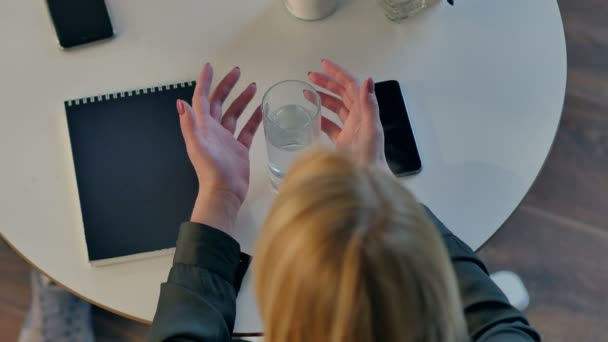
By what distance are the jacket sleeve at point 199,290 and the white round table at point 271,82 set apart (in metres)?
0.05

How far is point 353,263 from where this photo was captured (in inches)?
19.7

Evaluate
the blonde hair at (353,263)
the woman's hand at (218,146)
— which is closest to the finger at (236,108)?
the woman's hand at (218,146)

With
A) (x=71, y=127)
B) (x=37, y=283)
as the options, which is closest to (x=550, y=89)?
(x=71, y=127)

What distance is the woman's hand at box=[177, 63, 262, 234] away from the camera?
0.85 meters

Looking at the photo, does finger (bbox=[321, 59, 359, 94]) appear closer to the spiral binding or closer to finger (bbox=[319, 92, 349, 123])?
finger (bbox=[319, 92, 349, 123])

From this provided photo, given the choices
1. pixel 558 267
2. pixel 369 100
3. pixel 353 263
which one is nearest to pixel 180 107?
pixel 369 100

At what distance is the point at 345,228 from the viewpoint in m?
0.51

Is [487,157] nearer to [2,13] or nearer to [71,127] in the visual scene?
[71,127]

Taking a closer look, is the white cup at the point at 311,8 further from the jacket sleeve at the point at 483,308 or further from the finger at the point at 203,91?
the jacket sleeve at the point at 483,308

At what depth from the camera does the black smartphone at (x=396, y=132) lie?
907mm

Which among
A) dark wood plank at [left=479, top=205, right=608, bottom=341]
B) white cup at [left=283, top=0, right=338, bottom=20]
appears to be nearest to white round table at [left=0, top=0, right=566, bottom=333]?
white cup at [left=283, top=0, right=338, bottom=20]

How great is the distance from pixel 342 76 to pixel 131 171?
31 centimetres

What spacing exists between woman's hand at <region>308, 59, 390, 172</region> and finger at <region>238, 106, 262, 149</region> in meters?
0.09

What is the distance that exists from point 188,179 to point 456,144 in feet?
1.19
